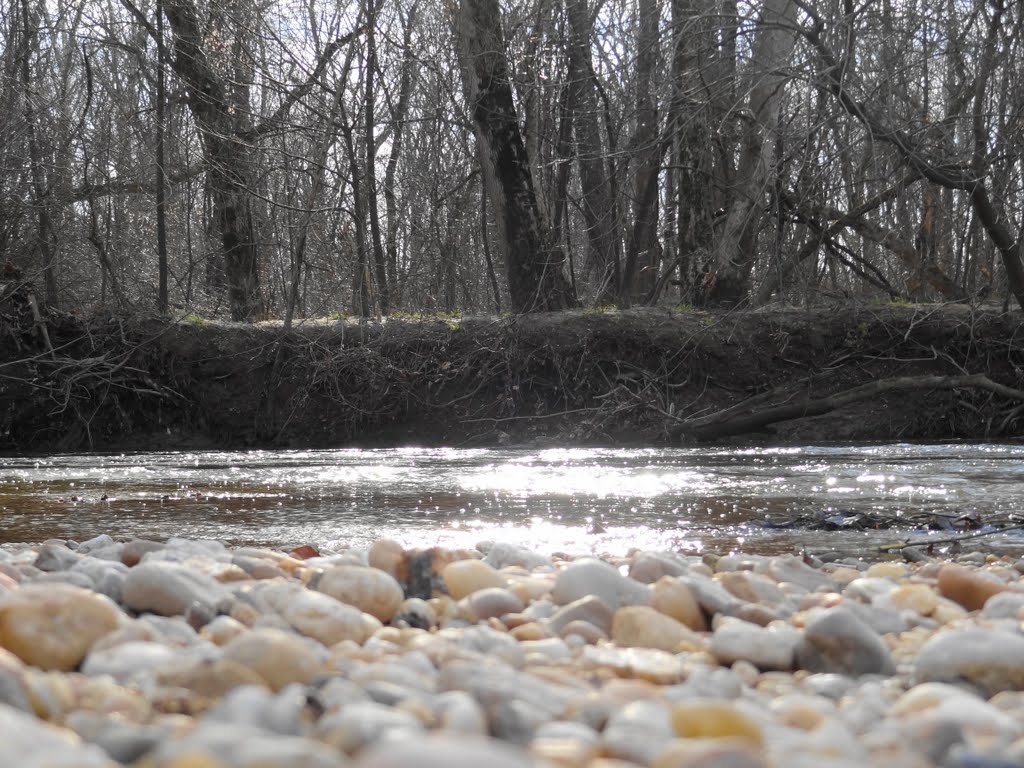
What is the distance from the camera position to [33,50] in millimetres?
9344

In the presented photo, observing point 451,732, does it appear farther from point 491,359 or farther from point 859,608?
point 491,359

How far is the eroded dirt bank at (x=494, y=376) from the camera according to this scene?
24.3 feet

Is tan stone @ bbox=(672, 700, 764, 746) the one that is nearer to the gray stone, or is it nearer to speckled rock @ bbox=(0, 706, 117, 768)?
speckled rock @ bbox=(0, 706, 117, 768)

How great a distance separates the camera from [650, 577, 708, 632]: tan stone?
1916 mm

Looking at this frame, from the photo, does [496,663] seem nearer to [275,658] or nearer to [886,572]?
[275,658]

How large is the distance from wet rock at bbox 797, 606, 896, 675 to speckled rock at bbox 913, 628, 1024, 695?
6 centimetres

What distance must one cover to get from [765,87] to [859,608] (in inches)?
231

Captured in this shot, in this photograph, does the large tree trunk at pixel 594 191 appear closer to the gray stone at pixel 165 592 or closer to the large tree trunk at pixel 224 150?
the large tree trunk at pixel 224 150

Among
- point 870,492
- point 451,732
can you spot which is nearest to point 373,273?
point 870,492

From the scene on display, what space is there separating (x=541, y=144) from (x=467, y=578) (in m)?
8.79

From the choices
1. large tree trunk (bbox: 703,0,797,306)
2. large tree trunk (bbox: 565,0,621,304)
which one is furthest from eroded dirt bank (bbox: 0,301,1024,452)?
large tree trunk (bbox: 565,0,621,304)

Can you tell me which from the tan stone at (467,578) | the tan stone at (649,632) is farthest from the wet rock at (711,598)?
the tan stone at (467,578)

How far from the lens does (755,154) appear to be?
847 centimetres

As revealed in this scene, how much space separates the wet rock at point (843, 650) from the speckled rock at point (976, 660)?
62mm
